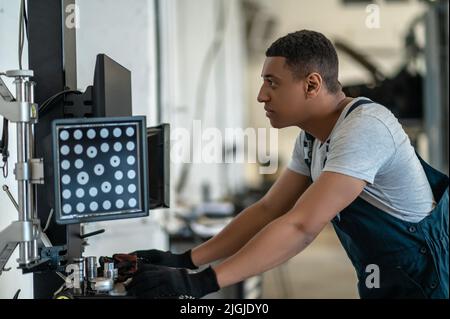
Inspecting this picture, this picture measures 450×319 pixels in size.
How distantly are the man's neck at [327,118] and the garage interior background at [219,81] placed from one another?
0.15 meters

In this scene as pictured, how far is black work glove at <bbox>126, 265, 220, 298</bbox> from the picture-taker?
46.8 inches

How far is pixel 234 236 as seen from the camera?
1664 millimetres

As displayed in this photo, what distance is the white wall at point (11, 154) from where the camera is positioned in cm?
145

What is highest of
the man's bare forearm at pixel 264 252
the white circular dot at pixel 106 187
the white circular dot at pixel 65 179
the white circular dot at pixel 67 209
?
the white circular dot at pixel 65 179

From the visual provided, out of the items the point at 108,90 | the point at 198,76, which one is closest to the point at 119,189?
the point at 108,90

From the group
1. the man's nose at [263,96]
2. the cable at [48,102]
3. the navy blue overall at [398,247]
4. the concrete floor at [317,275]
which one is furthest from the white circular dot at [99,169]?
the concrete floor at [317,275]

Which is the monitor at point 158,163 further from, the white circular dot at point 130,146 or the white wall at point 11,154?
the white wall at point 11,154

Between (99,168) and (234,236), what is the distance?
0.55 metres

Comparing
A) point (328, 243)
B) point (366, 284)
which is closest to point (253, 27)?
point (328, 243)

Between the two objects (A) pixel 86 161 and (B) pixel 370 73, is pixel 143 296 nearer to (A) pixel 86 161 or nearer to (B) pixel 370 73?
(A) pixel 86 161

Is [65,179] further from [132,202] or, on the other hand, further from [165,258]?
[165,258]

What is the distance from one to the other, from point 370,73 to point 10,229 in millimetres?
2583

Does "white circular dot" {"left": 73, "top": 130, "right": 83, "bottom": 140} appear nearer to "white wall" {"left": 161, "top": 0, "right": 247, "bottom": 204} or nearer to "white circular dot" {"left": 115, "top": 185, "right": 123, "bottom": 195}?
"white circular dot" {"left": 115, "top": 185, "right": 123, "bottom": 195}
